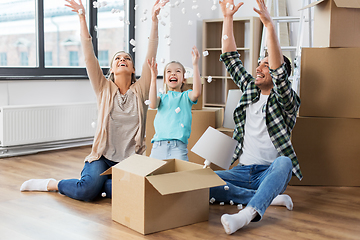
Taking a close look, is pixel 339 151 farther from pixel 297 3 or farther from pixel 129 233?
pixel 297 3

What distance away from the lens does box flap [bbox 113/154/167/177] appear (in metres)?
1.67

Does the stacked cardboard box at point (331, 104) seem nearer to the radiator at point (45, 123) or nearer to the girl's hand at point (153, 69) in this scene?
the girl's hand at point (153, 69)

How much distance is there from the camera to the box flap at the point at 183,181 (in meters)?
1.58

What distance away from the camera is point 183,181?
1.66 metres

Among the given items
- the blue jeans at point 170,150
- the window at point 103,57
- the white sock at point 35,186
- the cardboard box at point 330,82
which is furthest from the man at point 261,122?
the window at point 103,57

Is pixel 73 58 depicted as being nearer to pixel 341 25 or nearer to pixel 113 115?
pixel 113 115

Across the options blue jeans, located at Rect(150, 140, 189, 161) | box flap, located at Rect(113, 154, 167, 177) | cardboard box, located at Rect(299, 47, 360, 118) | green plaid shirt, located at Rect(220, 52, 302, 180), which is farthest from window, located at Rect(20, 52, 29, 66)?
cardboard box, located at Rect(299, 47, 360, 118)

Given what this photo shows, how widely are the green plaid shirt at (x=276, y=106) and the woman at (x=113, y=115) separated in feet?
1.71

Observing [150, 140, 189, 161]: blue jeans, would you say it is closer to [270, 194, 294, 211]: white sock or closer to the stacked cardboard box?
[270, 194, 294, 211]: white sock

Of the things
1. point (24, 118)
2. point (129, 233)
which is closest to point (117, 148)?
point (129, 233)

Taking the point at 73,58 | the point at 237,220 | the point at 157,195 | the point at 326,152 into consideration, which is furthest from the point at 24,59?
the point at 237,220

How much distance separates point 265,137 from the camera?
2.11 metres

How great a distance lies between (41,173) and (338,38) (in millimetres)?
2181

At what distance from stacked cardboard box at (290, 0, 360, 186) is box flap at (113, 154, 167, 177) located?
46.5 inches
